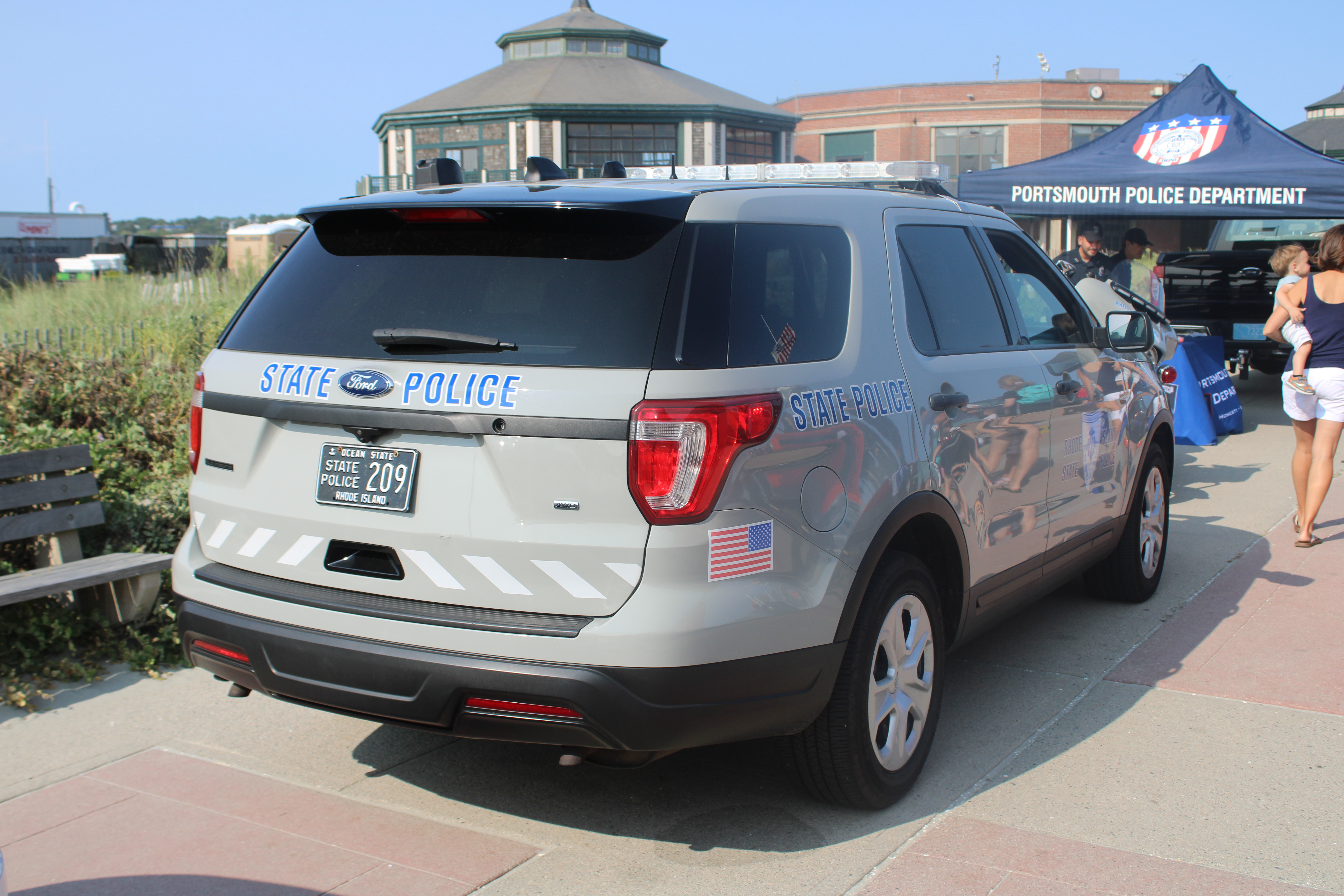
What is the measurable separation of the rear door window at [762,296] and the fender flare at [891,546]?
0.53 meters

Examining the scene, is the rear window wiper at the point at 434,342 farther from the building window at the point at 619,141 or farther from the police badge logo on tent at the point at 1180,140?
the building window at the point at 619,141

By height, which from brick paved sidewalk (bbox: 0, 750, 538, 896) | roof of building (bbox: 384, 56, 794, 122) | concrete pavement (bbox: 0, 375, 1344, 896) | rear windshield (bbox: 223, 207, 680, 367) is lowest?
concrete pavement (bbox: 0, 375, 1344, 896)

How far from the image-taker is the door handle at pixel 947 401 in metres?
3.70

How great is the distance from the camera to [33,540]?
526cm

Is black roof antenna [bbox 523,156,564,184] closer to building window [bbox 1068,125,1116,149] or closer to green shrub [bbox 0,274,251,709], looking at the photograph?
green shrub [bbox 0,274,251,709]

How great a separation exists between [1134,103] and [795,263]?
214 feet

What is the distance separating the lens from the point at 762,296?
3139mm

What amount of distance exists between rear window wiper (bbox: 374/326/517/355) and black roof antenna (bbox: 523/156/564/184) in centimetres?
89

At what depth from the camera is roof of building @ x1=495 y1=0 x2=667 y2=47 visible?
37031mm

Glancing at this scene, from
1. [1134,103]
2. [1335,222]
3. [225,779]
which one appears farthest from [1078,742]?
[1134,103]

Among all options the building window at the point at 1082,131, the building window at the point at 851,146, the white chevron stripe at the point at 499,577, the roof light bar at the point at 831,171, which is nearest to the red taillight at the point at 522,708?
the white chevron stripe at the point at 499,577

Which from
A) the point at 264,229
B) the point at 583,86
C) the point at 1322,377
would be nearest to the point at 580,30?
the point at 583,86

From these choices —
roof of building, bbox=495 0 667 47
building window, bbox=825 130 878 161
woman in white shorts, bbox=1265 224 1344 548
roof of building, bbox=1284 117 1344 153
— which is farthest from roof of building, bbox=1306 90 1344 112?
woman in white shorts, bbox=1265 224 1344 548

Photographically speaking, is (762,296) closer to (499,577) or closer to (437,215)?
(437,215)
